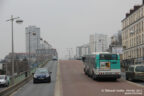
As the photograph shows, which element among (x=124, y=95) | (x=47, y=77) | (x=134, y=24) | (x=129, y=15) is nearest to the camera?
(x=124, y=95)

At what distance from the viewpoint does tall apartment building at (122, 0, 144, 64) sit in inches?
3207

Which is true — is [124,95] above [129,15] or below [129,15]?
below

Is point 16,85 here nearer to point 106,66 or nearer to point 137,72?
point 106,66

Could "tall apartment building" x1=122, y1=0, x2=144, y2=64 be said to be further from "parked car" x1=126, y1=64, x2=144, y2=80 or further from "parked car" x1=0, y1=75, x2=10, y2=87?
"parked car" x1=126, y1=64, x2=144, y2=80

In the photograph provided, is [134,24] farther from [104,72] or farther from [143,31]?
[104,72]

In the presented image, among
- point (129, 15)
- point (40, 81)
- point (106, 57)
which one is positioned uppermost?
point (129, 15)

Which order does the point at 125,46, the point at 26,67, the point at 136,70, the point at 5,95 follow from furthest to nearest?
the point at 125,46, the point at 26,67, the point at 136,70, the point at 5,95

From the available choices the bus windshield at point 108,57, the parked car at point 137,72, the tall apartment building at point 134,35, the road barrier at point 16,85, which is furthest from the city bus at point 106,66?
the tall apartment building at point 134,35

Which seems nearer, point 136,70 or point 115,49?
point 136,70

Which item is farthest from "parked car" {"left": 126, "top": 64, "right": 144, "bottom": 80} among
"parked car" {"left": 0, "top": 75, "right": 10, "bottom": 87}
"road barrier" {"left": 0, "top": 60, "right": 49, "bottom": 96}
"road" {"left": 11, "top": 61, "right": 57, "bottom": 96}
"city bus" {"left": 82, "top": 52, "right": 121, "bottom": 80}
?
"parked car" {"left": 0, "top": 75, "right": 10, "bottom": 87}

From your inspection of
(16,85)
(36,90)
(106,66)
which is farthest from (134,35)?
(36,90)

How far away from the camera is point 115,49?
2324 inches

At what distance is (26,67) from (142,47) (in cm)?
4157

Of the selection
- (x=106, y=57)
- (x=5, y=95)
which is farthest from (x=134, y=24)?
(x=5, y=95)
